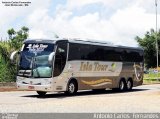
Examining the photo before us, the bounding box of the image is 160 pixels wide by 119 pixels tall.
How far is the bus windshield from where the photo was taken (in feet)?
85.7

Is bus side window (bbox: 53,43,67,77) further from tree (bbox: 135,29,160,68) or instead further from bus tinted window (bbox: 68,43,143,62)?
tree (bbox: 135,29,160,68)

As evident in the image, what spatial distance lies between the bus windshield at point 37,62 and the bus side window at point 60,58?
39cm

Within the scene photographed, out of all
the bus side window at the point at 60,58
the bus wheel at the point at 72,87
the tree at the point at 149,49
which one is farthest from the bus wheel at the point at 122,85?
the tree at the point at 149,49

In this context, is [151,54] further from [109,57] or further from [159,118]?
[159,118]

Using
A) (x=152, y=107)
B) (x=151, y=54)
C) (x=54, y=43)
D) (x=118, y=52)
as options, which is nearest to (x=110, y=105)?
(x=152, y=107)

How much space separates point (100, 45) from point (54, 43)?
19.1 feet

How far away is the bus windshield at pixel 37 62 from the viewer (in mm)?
26109

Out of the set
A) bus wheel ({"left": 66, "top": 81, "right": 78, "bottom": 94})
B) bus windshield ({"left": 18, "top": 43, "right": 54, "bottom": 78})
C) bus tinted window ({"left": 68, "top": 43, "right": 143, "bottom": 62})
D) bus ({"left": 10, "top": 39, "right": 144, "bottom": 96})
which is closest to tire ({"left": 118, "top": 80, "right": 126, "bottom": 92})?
bus ({"left": 10, "top": 39, "right": 144, "bottom": 96})

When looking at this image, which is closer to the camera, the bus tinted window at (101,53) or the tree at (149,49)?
the bus tinted window at (101,53)

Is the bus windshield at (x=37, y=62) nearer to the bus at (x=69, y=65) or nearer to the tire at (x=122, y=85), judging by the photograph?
the bus at (x=69, y=65)

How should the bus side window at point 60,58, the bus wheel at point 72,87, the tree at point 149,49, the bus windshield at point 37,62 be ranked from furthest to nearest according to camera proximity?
the tree at point 149,49, the bus wheel at point 72,87, the bus side window at point 60,58, the bus windshield at point 37,62

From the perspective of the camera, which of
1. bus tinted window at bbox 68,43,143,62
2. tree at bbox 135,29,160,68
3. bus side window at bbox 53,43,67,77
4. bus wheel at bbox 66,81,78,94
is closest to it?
bus side window at bbox 53,43,67,77

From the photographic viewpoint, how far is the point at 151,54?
237ft

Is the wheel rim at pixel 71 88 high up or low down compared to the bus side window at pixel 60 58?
down
